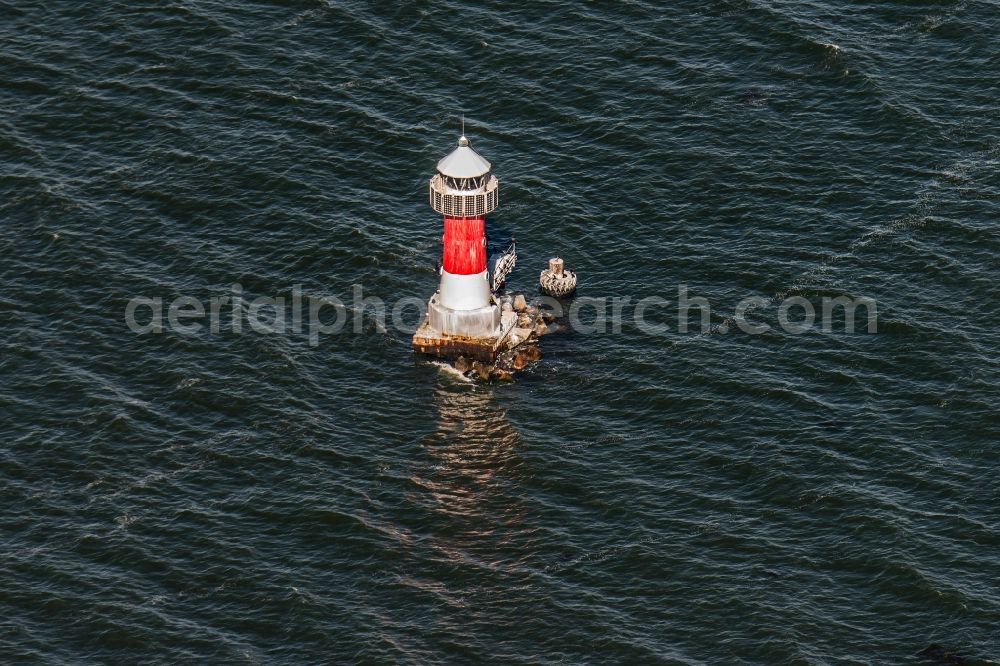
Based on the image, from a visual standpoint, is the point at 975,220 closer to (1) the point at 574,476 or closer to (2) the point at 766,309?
(2) the point at 766,309

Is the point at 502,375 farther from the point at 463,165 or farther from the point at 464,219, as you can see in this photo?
the point at 463,165

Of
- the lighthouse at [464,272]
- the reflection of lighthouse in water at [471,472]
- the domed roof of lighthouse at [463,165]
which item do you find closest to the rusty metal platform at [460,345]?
the lighthouse at [464,272]

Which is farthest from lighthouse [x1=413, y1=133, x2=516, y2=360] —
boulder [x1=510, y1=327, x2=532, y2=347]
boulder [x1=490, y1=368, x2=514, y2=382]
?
boulder [x1=490, y1=368, x2=514, y2=382]

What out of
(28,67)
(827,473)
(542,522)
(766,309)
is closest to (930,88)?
(766,309)

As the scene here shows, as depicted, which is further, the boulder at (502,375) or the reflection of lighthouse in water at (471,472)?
the boulder at (502,375)

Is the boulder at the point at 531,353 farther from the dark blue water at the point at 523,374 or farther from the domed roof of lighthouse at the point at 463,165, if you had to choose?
the domed roof of lighthouse at the point at 463,165

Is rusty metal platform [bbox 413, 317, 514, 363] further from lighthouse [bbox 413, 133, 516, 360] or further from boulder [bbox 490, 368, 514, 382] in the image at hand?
boulder [bbox 490, 368, 514, 382]
